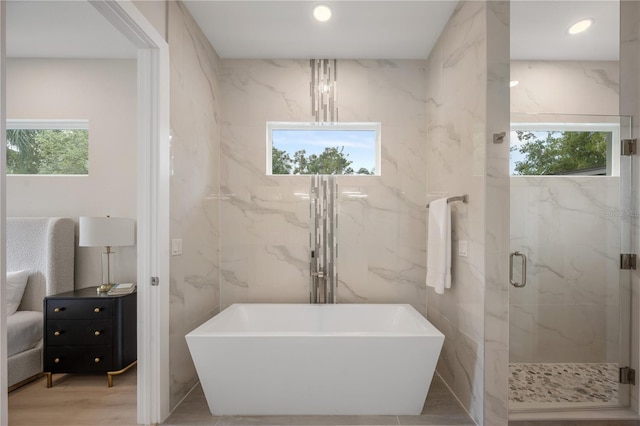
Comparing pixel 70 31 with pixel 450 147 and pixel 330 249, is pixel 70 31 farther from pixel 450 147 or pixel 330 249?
pixel 450 147

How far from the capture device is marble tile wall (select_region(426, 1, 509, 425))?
1980mm

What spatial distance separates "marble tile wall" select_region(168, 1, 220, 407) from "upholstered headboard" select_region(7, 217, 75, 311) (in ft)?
3.95

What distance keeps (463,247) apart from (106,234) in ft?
8.71

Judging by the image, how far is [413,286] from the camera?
10.4ft

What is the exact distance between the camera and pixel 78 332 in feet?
8.54

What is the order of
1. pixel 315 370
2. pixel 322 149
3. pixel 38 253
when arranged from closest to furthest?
1. pixel 315 370
2. pixel 38 253
3. pixel 322 149

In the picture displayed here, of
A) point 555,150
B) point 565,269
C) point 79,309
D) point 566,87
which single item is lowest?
point 79,309

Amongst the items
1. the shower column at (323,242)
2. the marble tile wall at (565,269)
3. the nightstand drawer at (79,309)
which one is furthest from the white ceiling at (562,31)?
the nightstand drawer at (79,309)

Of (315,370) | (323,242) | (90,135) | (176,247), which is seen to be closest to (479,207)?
(315,370)

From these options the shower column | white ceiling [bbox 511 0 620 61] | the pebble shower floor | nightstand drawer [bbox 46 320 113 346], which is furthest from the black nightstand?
white ceiling [bbox 511 0 620 61]

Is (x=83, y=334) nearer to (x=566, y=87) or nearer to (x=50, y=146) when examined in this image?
(x=50, y=146)

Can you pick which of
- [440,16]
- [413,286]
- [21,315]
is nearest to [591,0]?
[440,16]

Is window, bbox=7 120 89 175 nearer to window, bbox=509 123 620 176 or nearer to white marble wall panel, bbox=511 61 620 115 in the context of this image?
window, bbox=509 123 620 176

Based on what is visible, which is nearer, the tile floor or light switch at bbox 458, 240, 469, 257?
the tile floor
